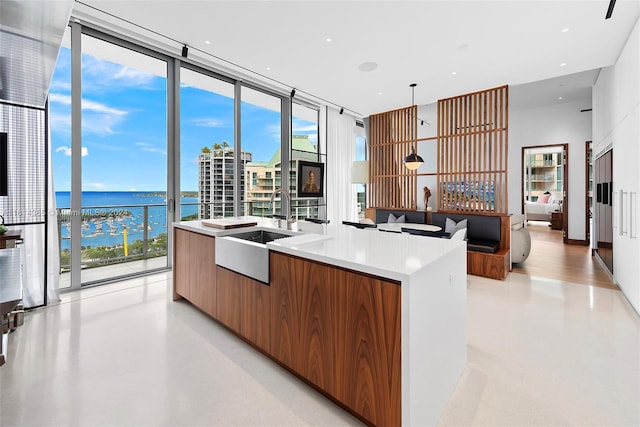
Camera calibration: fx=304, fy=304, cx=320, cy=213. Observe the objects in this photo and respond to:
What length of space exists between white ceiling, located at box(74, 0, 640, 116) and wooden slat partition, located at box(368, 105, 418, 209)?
1.26 metres

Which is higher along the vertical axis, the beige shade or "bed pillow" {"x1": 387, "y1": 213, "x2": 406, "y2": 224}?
the beige shade

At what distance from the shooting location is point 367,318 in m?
1.47

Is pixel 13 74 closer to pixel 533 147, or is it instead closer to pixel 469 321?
pixel 469 321

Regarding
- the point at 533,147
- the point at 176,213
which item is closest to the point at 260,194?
the point at 176,213

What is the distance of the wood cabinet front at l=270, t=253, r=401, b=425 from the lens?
4.59 feet

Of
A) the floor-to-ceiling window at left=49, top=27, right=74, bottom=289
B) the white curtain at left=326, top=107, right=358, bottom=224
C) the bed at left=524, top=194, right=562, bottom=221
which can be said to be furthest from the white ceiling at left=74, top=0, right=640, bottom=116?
the bed at left=524, top=194, right=562, bottom=221

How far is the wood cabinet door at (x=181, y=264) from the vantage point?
309 centimetres

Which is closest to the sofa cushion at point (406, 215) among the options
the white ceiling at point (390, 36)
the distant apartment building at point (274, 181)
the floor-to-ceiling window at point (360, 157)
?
the distant apartment building at point (274, 181)

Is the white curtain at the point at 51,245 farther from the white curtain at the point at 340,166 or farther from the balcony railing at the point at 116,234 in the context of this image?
the white curtain at the point at 340,166

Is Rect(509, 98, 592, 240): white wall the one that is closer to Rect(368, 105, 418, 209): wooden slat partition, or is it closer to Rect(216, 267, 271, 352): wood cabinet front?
Rect(368, 105, 418, 209): wooden slat partition

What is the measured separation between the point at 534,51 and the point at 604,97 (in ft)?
6.12

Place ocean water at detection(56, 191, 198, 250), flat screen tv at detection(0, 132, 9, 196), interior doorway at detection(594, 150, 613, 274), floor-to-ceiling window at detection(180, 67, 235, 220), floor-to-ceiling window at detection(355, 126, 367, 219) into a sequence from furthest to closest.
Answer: floor-to-ceiling window at detection(355, 126, 367, 219) < floor-to-ceiling window at detection(180, 67, 235, 220) < interior doorway at detection(594, 150, 613, 274) < ocean water at detection(56, 191, 198, 250) < flat screen tv at detection(0, 132, 9, 196)

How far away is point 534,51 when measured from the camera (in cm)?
388

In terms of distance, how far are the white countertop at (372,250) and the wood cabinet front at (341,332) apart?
0.17 ft
